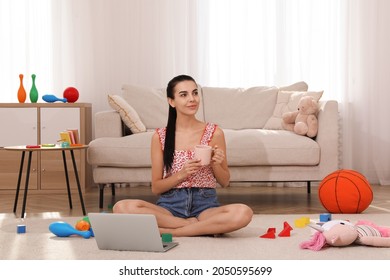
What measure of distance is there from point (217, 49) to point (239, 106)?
2.90ft

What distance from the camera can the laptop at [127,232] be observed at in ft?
9.43

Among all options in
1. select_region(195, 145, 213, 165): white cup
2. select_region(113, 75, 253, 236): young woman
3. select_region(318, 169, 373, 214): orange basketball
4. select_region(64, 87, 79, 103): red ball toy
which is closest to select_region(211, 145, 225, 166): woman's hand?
select_region(113, 75, 253, 236): young woman

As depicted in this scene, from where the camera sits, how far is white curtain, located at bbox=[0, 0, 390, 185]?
6.24m

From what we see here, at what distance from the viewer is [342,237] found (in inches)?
120

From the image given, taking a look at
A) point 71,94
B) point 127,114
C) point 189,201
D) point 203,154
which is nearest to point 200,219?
point 189,201

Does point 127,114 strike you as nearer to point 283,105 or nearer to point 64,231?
point 283,105

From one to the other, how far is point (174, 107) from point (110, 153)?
4.31 feet

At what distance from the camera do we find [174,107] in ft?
11.4

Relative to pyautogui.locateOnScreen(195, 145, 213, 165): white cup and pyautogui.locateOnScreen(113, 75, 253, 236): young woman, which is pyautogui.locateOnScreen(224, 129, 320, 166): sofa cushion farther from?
pyautogui.locateOnScreen(195, 145, 213, 165): white cup

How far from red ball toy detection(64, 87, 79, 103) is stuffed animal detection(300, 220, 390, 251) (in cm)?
316

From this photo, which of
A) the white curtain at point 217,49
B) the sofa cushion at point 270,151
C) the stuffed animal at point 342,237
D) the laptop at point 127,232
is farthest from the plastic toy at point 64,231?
the white curtain at point 217,49

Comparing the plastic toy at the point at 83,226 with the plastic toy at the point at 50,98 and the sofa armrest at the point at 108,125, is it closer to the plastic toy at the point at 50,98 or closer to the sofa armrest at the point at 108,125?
the sofa armrest at the point at 108,125
